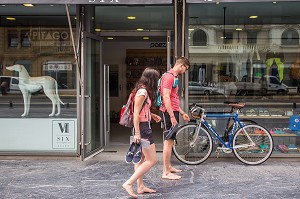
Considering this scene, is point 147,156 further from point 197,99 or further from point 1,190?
point 197,99

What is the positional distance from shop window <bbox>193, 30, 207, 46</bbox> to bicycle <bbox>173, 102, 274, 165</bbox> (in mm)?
1349

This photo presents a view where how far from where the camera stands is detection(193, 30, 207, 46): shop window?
840 centimetres

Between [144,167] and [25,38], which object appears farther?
[25,38]

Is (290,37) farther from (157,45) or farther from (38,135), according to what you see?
(38,135)

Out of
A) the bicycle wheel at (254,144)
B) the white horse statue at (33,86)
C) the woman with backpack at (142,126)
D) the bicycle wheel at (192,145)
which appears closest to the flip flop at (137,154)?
the woman with backpack at (142,126)

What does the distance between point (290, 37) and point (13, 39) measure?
549 cm

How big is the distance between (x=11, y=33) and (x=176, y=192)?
4.56m

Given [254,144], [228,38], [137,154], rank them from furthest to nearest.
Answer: [228,38] → [254,144] → [137,154]

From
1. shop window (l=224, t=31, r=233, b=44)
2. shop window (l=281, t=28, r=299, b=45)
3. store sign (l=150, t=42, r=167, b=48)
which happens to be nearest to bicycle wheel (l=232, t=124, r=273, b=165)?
shop window (l=224, t=31, r=233, b=44)

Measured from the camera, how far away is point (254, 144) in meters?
7.59

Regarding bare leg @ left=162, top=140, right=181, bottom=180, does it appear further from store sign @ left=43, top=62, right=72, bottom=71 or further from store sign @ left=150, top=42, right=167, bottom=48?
store sign @ left=150, top=42, right=167, bottom=48

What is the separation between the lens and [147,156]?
229 inches

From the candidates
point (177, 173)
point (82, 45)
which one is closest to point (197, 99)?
point (177, 173)

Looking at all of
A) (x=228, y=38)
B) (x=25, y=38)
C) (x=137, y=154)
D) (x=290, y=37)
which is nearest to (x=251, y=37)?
(x=228, y=38)
